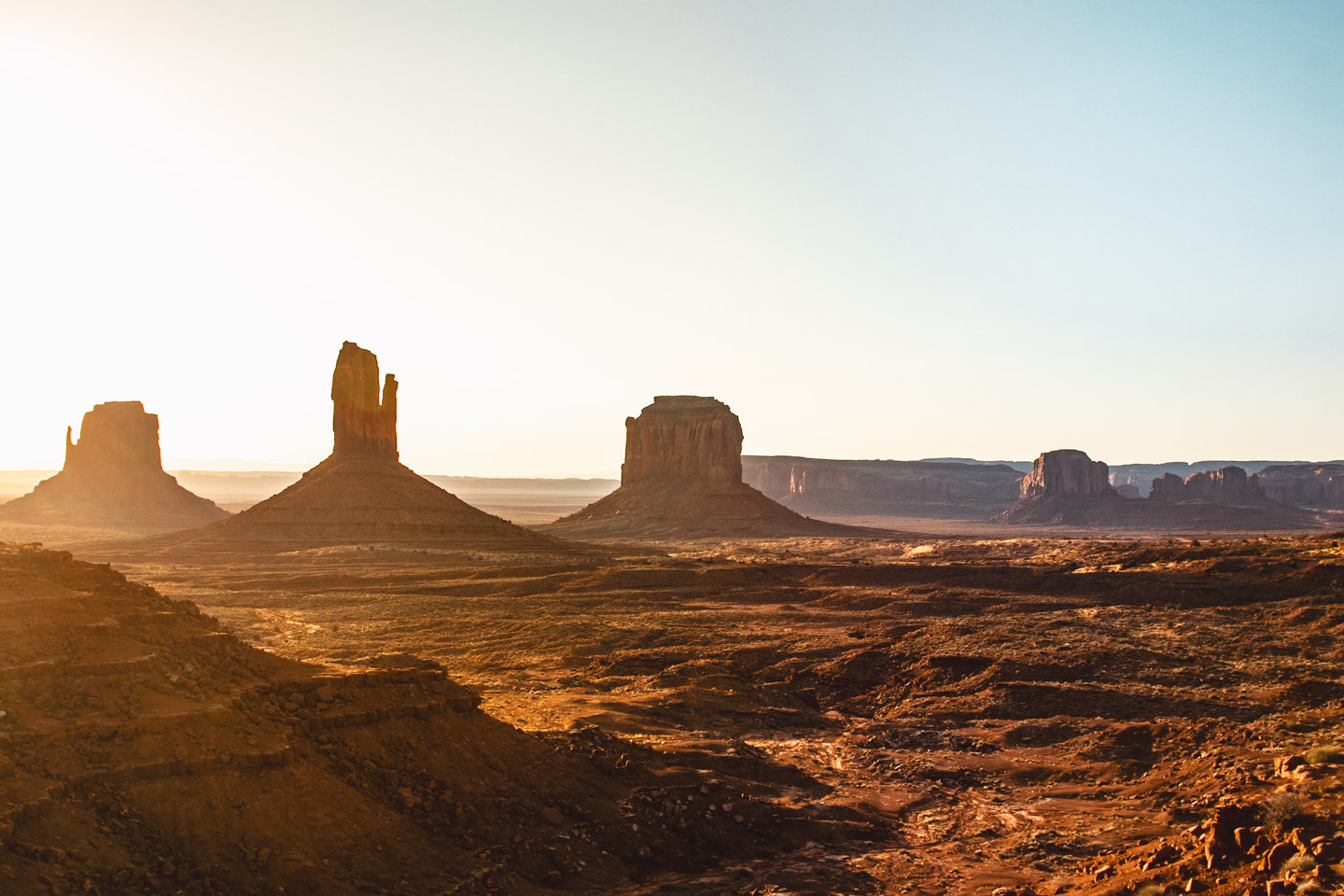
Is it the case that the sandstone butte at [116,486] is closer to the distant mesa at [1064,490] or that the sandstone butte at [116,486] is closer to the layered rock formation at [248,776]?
the layered rock formation at [248,776]

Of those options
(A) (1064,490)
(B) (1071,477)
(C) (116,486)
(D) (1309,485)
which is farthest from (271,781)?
(D) (1309,485)

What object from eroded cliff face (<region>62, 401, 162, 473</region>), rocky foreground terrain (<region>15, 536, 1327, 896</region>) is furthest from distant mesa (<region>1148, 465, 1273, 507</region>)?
eroded cliff face (<region>62, 401, 162, 473</region>)

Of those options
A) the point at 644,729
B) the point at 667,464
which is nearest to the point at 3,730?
the point at 644,729

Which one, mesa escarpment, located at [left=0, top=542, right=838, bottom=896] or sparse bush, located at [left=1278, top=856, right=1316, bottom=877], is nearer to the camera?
sparse bush, located at [left=1278, top=856, right=1316, bottom=877]

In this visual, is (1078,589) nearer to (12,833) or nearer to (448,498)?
(12,833)

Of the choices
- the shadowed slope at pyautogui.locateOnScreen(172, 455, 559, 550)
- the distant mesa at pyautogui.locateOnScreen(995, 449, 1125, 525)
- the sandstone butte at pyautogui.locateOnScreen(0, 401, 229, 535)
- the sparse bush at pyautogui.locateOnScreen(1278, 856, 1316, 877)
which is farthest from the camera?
the distant mesa at pyautogui.locateOnScreen(995, 449, 1125, 525)

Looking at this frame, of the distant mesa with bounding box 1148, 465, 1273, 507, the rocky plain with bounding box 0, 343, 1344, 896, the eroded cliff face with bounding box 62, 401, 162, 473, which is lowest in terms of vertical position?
the rocky plain with bounding box 0, 343, 1344, 896

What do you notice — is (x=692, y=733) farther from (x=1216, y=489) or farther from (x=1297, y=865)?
(x=1216, y=489)

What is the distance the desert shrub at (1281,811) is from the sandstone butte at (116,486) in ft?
315

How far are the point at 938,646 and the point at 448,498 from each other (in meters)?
54.9

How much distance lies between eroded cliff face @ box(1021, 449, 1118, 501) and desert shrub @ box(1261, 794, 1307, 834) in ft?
495

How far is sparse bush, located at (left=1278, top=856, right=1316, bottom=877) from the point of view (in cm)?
909

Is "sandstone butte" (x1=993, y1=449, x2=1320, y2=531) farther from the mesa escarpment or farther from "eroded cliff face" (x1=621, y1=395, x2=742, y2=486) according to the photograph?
the mesa escarpment

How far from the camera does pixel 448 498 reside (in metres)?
77.2
